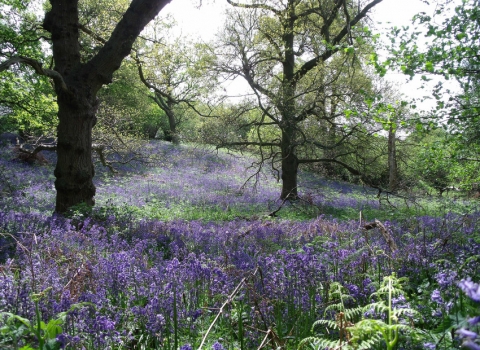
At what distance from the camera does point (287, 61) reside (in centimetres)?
1452

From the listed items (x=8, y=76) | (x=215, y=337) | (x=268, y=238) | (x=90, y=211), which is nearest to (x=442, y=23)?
(x=268, y=238)

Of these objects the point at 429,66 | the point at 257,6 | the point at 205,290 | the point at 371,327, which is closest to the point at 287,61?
the point at 257,6

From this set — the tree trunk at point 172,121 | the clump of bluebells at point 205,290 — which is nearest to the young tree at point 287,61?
the tree trunk at point 172,121

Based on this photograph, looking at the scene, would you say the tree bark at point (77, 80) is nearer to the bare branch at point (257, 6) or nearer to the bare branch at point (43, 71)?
the bare branch at point (43, 71)

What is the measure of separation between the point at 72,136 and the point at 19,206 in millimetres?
2365

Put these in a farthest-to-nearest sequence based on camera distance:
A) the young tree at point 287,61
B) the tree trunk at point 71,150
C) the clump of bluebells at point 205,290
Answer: the young tree at point 287,61 → the tree trunk at point 71,150 → the clump of bluebells at point 205,290

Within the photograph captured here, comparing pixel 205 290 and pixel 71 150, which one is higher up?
pixel 71 150

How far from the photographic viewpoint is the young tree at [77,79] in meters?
7.90

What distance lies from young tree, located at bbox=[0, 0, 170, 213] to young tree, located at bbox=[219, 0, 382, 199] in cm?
546

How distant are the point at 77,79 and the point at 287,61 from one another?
8752mm

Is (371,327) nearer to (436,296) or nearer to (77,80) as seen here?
(436,296)

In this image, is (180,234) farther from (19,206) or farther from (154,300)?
(19,206)

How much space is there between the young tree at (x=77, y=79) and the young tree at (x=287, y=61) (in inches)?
215

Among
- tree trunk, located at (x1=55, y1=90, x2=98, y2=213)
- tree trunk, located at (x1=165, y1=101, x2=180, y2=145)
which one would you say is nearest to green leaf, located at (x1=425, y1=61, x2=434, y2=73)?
tree trunk, located at (x1=55, y1=90, x2=98, y2=213)
